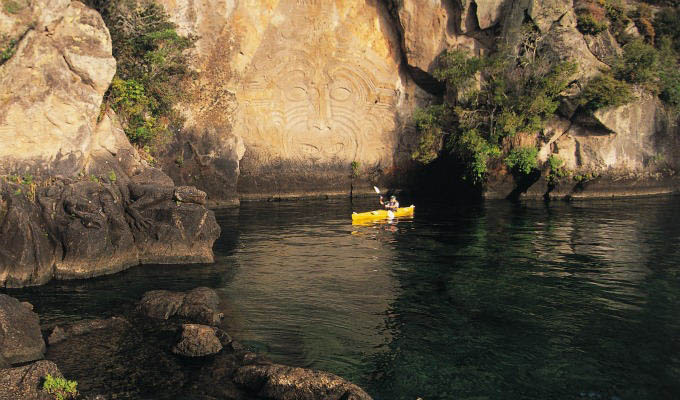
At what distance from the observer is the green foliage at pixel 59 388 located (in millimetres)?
8375

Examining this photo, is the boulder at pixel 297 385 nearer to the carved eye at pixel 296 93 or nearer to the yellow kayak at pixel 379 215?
the yellow kayak at pixel 379 215

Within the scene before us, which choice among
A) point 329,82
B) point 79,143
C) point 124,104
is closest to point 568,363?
point 79,143

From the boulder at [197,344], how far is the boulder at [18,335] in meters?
2.48

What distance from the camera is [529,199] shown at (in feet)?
115

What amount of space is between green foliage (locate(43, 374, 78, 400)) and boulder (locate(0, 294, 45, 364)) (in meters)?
1.97

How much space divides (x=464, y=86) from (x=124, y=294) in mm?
26045

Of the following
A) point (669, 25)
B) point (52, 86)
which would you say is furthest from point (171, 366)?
point (669, 25)

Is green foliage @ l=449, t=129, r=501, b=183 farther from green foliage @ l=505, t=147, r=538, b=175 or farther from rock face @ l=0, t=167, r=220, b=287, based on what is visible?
rock face @ l=0, t=167, r=220, b=287

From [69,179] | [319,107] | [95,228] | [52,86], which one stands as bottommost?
[95,228]

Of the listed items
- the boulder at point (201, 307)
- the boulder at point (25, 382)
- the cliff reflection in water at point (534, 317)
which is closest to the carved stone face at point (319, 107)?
the cliff reflection in water at point (534, 317)

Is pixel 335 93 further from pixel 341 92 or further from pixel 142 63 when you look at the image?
pixel 142 63

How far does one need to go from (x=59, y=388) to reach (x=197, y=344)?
2564mm

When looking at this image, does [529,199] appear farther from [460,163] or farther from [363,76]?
[363,76]

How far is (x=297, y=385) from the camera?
8.84 meters
